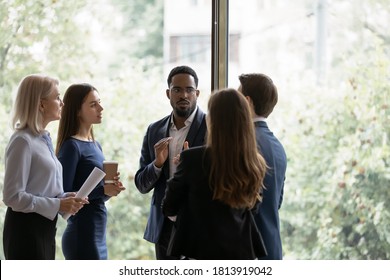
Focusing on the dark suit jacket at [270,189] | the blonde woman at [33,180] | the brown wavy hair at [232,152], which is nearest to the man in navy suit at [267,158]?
the dark suit jacket at [270,189]

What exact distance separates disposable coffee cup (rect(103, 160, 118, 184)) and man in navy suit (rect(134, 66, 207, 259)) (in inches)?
4.7

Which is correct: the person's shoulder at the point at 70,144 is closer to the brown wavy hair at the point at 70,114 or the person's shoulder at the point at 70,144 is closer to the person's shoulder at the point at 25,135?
the brown wavy hair at the point at 70,114


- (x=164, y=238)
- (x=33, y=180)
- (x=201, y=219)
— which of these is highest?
(x=33, y=180)

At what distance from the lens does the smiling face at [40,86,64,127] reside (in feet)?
10.3

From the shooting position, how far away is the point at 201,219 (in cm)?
267

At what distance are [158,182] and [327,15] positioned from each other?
170 cm

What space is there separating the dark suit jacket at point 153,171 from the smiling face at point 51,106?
1.55 feet

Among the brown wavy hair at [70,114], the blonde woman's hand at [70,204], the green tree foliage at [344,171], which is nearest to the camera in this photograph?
the blonde woman's hand at [70,204]

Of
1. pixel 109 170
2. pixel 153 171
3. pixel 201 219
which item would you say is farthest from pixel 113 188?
pixel 201 219

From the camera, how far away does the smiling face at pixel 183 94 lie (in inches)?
130

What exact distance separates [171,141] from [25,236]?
78 cm

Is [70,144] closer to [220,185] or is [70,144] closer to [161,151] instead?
[161,151]

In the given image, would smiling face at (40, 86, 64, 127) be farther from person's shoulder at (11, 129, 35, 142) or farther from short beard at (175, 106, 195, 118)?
short beard at (175, 106, 195, 118)
